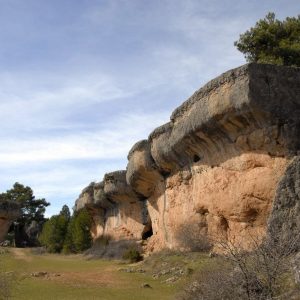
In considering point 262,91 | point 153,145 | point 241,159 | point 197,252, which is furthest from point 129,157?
point 262,91

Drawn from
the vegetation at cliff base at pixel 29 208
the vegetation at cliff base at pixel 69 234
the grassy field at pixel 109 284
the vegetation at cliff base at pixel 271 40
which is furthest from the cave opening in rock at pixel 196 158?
the vegetation at cliff base at pixel 29 208

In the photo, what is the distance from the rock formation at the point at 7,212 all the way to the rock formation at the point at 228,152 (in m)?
23.0

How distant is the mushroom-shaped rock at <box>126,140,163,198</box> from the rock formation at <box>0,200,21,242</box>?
19973mm

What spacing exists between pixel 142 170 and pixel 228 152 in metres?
9.18

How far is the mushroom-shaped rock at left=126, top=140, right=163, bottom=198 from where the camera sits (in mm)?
26203

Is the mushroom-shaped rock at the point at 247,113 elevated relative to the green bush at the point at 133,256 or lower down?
elevated

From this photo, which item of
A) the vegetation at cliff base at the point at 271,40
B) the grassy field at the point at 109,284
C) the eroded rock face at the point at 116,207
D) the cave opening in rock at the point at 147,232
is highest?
the vegetation at cliff base at the point at 271,40

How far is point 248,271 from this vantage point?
356 inches

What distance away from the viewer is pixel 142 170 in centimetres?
2702

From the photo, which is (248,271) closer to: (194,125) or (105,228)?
(194,125)

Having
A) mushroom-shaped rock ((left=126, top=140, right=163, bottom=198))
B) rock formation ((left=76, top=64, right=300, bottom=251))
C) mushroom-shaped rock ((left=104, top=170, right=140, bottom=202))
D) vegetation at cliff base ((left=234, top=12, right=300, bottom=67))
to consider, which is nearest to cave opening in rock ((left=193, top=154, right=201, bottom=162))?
rock formation ((left=76, top=64, right=300, bottom=251))

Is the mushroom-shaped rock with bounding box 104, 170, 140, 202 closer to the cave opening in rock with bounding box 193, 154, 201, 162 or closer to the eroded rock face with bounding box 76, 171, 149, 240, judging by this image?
the eroded rock face with bounding box 76, 171, 149, 240

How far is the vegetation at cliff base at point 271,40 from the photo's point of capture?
1048 inches

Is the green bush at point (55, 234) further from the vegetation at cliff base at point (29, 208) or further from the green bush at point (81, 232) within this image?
the vegetation at cliff base at point (29, 208)
